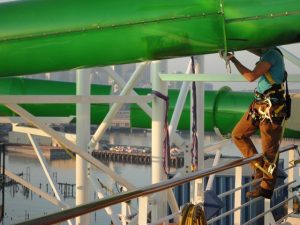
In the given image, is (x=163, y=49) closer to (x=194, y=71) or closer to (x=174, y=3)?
(x=174, y=3)

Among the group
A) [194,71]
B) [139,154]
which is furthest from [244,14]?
[139,154]

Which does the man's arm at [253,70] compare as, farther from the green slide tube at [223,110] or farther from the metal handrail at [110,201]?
the green slide tube at [223,110]

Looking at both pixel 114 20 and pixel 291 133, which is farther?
pixel 291 133

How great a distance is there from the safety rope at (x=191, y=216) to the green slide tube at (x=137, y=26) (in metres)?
0.98

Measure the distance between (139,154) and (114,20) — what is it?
6709 cm

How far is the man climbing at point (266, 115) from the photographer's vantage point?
3.61 meters

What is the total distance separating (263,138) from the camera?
3.91 m

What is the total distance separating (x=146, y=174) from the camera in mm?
57438

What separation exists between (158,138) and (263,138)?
2.01m

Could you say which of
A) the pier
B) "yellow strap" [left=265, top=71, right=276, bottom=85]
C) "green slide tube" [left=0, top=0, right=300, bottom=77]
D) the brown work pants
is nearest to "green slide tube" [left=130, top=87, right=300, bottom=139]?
the brown work pants

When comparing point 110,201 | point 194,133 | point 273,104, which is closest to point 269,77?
point 273,104

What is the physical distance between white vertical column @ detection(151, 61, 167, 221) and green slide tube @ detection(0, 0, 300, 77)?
2768 mm

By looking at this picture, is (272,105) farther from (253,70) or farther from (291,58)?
(291,58)

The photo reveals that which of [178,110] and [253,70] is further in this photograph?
[178,110]
